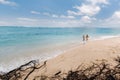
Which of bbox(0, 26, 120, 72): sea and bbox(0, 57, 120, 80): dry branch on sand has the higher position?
bbox(0, 57, 120, 80): dry branch on sand

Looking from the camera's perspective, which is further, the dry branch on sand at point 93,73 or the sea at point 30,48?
the sea at point 30,48

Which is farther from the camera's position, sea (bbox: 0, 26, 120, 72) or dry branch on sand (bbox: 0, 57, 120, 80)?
sea (bbox: 0, 26, 120, 72)

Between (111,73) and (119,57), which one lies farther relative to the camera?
(119,57)

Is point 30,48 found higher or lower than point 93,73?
lower

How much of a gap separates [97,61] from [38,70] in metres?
2.41

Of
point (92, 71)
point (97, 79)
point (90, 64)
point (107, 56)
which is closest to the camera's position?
point (97, 79)

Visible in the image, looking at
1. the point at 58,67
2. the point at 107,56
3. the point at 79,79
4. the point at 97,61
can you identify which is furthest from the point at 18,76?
the point at 107,56

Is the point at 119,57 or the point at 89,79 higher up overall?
the point at 119,57

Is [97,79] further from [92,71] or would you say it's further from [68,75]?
[68,75]

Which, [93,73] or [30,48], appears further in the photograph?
[30,48]

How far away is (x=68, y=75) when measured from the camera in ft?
20.8

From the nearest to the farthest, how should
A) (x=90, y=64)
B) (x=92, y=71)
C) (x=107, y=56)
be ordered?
(x=92, y=71) < (x=90, y=64) < (x=107, y=56)

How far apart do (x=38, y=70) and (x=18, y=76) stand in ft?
2.72

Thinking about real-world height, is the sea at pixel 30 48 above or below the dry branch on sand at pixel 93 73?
below
